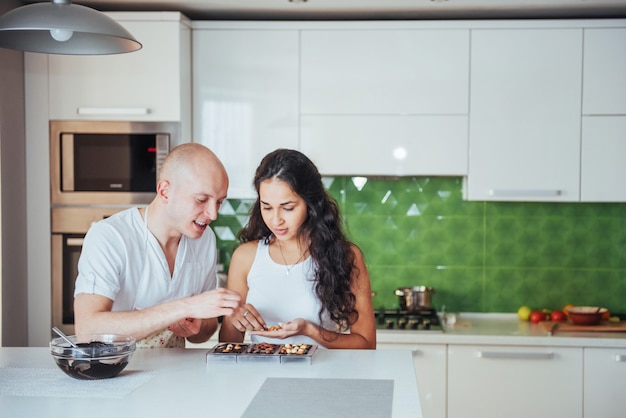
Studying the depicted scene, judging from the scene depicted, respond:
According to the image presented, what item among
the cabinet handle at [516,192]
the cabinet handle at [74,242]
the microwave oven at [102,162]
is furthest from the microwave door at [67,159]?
the cabinet handle at [516,192]

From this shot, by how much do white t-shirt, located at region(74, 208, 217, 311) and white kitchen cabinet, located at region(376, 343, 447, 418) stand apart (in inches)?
56.4

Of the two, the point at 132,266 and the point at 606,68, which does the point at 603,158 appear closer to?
the point at 606,68

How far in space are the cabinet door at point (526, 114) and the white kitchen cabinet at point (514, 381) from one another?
0.75m

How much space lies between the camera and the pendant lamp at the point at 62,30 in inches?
85.2

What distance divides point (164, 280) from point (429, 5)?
199 cm

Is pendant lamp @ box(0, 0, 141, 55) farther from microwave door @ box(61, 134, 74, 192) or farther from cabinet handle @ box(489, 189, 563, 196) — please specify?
cabinet handle @ box(489, 189, 563, 196)

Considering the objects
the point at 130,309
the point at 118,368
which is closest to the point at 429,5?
the point at 130,309

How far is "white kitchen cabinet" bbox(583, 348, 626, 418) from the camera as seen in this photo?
12.3 feet

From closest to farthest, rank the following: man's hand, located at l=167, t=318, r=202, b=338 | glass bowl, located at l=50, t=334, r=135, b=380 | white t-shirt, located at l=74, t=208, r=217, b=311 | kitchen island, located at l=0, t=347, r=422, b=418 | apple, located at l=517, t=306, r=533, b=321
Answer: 1. kitchen island, located at l=0, t=347, r=422, b=418
2. glass bowl, located at l=50, t=334, r=135, b=380
3. white t-shirt, located at l=74, t=208, r=217, b=311
4. man's hand, located at l=167, t=318, r=202, b=338
5. apple, located at l=517, t=306, r=533, b=321

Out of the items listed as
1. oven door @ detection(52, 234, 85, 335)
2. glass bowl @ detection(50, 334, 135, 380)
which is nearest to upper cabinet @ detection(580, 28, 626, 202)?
oven door @ detection(52, 234, 85, 335)

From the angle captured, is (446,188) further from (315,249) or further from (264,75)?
(315,249)

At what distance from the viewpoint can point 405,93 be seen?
3.97 m

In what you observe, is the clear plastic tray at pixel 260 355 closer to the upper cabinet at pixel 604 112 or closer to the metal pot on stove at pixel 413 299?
the metal pot on stove at pixel 413 299

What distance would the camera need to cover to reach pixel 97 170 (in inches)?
153
